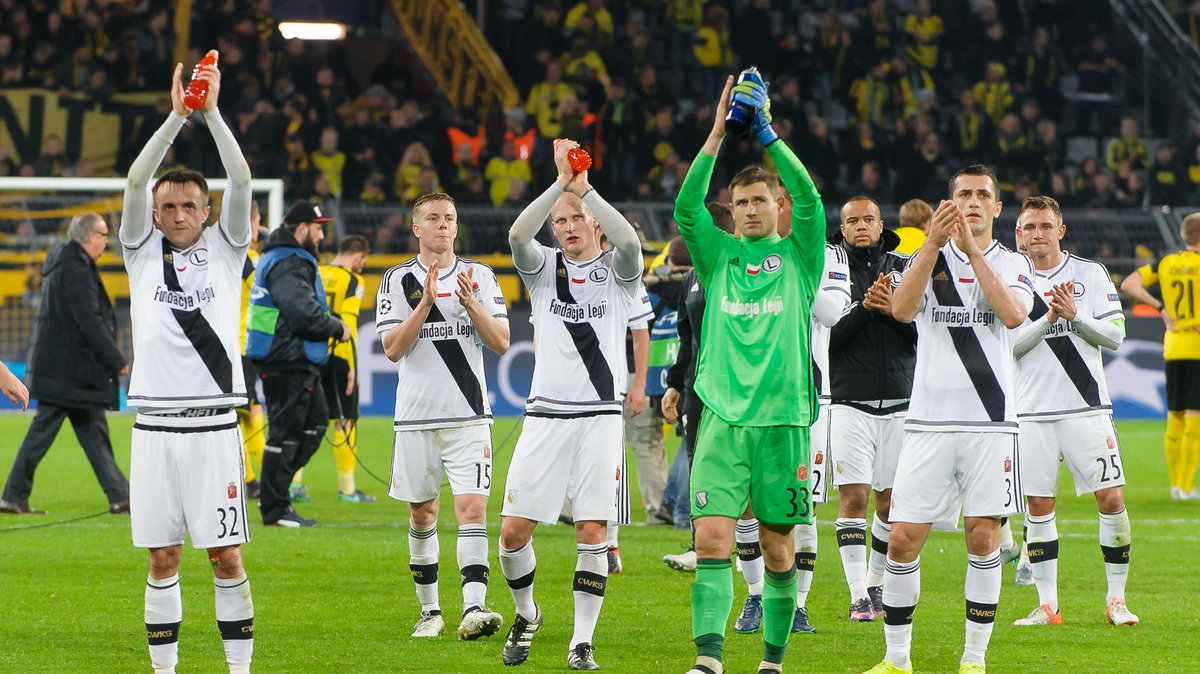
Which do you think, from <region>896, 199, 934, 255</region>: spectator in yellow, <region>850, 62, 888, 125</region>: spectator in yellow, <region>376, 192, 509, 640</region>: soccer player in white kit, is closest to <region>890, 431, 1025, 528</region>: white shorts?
<region>376, 192, 509, 640</region>: soccer player in white kit

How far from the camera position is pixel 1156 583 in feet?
31.3

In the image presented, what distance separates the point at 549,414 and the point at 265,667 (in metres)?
1.75

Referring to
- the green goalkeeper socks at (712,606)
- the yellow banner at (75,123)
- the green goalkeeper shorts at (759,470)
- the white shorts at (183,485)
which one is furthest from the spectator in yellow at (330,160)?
the green goalkeeper socks at (712,606)

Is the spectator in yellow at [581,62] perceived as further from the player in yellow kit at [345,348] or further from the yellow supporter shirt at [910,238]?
the yellow supporter shirt at [910,238]

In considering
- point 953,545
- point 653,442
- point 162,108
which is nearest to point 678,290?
point 653,442

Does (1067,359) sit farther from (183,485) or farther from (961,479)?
(183,485)

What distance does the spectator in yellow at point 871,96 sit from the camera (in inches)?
1050

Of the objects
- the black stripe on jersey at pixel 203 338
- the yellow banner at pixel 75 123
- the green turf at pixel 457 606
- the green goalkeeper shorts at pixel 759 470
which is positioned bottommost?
the green turf at pixel 457 606

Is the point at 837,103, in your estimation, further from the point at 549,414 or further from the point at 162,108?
the point at 549,414

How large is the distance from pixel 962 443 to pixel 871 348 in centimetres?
169

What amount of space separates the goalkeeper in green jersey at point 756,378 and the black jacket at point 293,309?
5344mm

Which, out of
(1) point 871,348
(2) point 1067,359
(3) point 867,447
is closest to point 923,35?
(2) point 1067,359

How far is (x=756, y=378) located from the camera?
20.4 feet

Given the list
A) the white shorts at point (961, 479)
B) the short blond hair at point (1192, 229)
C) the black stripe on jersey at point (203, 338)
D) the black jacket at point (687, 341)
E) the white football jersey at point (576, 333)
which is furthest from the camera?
the short blond hair at point (1192, 229)
